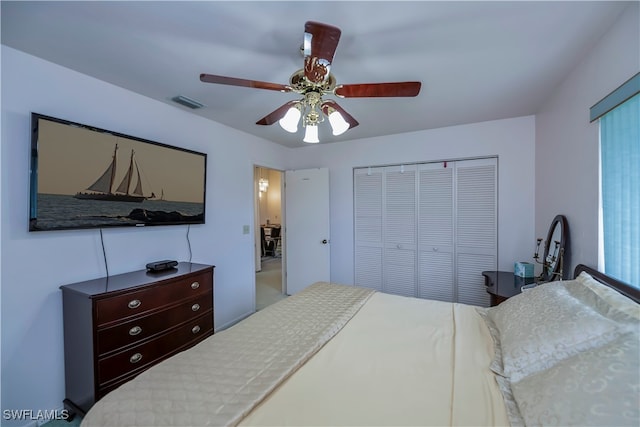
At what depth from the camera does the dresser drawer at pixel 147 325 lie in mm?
1682

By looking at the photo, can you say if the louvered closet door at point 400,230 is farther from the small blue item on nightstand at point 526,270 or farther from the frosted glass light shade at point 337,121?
the frosted glass light shade at point 337,121

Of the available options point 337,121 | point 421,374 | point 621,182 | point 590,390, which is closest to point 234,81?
point 337,121

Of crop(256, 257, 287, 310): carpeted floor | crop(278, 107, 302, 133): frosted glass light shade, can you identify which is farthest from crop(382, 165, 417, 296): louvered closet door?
crop(278, 107, 302, 133): frosted glass light shade

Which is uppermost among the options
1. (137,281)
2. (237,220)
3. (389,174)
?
(389,174)

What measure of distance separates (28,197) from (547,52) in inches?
139

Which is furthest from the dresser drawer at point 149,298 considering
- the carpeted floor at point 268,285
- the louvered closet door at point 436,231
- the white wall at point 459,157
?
the louvered closet door at point 436,231

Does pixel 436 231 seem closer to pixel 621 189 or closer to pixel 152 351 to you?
pixel 621 189

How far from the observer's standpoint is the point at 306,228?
4.10 meters

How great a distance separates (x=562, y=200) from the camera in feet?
7.00

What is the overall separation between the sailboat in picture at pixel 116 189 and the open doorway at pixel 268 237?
227 cm

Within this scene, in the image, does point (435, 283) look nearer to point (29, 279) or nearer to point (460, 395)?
point (460, 395)

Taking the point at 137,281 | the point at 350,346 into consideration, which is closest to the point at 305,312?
the point at 350,346

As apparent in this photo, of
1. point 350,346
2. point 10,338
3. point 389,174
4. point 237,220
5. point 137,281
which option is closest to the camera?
point 350,346

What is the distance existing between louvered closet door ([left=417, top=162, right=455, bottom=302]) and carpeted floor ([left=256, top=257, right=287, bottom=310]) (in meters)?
2.22
